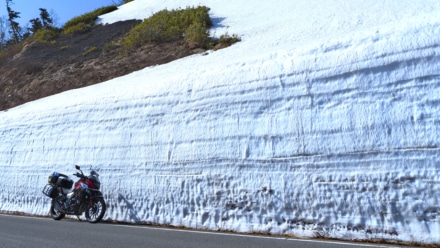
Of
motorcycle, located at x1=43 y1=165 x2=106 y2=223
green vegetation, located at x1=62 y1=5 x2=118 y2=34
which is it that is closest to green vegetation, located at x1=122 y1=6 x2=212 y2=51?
green vegetation, located at x1=62 y1=5 x2=118 y2=34

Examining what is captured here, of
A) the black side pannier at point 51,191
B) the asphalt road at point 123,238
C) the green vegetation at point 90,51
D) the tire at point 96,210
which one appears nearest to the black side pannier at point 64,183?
the black side pannier at point 51,191

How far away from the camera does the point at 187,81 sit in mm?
12570

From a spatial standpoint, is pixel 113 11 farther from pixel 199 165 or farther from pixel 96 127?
pixel 199 165

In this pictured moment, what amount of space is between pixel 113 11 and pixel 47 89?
1418 centimetres

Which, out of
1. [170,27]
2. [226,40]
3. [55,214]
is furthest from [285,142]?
[170,27]

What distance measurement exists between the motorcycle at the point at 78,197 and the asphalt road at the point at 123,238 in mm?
528

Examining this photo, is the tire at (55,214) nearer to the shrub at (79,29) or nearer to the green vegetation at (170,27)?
the green vegetation at (170,27)

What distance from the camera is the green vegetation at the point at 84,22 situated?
32.0 meters

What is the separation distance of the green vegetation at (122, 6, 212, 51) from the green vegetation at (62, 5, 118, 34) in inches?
250

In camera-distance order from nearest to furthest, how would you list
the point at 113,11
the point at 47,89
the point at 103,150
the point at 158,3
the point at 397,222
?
the point at 397,222 < the point at 103,150 < the point at 47,89 < the point at 158,3 < the point at 113,11

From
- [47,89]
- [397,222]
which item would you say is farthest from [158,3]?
[397,222]

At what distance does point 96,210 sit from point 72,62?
15.5 m

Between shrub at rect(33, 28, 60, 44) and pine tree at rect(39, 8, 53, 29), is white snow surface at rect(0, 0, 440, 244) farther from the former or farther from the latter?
pine tree at rect(39, 8, 53, 29)

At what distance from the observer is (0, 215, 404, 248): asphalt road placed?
8.33 m
